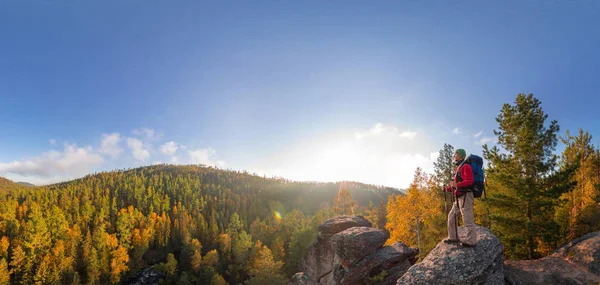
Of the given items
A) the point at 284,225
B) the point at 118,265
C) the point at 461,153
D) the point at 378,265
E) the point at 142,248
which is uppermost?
the point at 461,153

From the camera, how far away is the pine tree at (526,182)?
1887 centimetres

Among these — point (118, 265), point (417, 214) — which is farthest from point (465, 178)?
point (118, 265)

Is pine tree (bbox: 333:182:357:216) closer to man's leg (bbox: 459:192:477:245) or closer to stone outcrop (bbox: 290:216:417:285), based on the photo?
stone outcrop (bbox: 290:216:417:285)

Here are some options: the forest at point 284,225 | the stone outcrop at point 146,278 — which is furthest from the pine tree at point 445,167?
the stone outcrop at point 146,278

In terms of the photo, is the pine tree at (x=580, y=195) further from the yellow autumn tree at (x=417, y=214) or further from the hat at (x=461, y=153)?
the hat at (x=461, y=153)

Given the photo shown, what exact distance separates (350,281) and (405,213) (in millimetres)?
11112

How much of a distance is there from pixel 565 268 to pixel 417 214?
15.4 m

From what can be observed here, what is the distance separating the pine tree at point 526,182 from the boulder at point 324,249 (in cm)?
1783

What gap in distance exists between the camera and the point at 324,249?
40.5 meters

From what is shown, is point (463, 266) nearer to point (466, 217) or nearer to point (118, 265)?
point (466, 217)

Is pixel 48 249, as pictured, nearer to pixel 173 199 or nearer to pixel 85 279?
pixel 85 279

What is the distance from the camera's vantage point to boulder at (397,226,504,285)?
11.9m

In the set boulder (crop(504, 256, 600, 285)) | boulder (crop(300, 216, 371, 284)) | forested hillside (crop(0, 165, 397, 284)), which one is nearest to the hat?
boulder (crop(504, 256, 600, 285))

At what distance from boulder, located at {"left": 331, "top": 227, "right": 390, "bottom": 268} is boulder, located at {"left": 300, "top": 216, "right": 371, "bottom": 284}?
941cm
